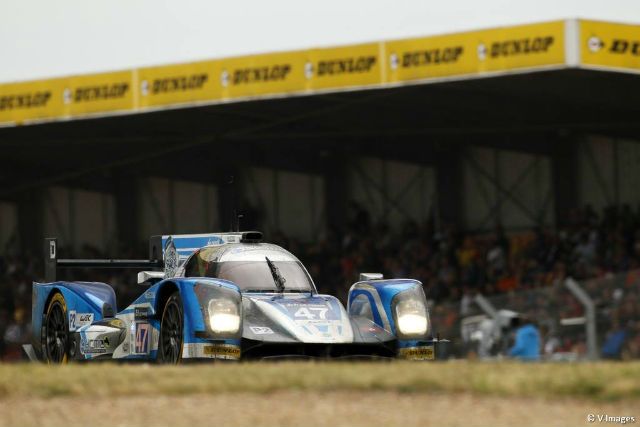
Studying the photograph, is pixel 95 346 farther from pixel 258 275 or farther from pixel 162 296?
pixel 258 275

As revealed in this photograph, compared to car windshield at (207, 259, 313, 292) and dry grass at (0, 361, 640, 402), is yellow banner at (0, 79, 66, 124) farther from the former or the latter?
dry grass at (0, 361, 640, 402)

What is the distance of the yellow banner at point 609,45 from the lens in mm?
23391

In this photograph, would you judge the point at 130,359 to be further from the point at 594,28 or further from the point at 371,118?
the point at 371,118

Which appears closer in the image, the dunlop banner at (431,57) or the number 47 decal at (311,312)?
the number 47 decal at (311,312)

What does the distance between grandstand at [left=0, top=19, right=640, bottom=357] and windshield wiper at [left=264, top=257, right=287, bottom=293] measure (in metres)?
10.3

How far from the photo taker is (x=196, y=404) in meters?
9.65

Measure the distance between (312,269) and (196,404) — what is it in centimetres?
2121

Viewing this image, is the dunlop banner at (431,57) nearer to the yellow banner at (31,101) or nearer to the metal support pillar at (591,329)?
the yellow banner at (31,101)

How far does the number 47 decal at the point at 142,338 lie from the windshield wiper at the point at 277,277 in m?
1.28

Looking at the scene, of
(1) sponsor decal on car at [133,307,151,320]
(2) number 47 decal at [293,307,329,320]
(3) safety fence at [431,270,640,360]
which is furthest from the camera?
(3) safety fence at [431,270,640,360]

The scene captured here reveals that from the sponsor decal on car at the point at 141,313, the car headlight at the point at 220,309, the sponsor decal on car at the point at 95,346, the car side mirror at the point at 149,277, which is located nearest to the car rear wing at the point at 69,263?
the car side mirror at the point at 149,277

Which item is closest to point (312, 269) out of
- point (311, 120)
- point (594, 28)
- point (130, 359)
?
point (311, 120)

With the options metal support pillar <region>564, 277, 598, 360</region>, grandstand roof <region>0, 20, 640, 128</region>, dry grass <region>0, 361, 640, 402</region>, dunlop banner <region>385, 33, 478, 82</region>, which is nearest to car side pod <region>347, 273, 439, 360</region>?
metal support pillar <region>564, 277, 598, 360</region>

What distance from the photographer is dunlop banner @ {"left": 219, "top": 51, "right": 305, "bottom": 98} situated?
2742 centimetres
